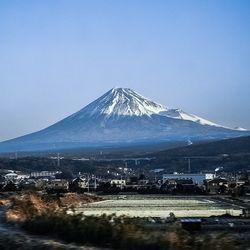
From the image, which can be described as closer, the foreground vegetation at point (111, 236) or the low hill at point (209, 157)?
the foreground vegetation at point (111, 236)

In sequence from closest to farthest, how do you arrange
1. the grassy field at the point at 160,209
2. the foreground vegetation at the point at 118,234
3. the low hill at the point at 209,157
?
the foreground vegetation at the point at 118,234 → the grassy field at the point at 160,209 → the low hill at the point at 209,157

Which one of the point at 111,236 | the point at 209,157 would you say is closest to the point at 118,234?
the point at 111,236

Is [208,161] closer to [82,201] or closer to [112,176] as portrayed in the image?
[112,176]

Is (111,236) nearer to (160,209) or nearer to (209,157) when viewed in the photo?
(160,209)

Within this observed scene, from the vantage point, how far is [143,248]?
12961mm

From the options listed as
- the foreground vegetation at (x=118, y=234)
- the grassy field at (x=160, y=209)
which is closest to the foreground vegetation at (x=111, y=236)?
the foreground vegetation at (x=118, y=234)

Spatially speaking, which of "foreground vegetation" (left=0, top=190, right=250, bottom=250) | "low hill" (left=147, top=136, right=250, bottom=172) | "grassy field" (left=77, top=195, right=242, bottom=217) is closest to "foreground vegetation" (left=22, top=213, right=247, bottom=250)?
"foreground vegetation" (left=0, top=190, right=250, bottom=250)

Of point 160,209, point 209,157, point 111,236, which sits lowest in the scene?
point 160,209

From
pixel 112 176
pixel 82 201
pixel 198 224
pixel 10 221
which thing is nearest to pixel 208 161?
pixel 112 176

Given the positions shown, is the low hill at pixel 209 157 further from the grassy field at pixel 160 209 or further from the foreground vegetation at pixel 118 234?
the foreground vegetation at pixel 118 234

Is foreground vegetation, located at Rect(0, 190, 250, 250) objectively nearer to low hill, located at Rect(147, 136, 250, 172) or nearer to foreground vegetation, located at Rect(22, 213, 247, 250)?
foreground vegetation, located at Rect(22, 213, 247, 250)

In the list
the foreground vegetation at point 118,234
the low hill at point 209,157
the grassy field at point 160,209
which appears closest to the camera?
the foreground vegetation at point 118,234

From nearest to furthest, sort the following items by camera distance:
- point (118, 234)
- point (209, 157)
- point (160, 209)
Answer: point (118, 234)
point (160, 209)
point (209, 157)

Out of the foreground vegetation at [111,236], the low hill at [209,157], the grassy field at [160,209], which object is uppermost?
the low hill at [209,157]
